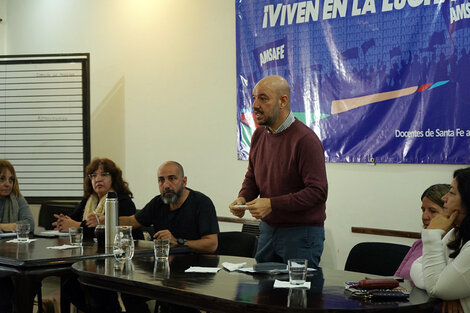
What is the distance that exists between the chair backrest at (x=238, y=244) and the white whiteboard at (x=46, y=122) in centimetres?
254

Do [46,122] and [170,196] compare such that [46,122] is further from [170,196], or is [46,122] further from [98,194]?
[170,196]

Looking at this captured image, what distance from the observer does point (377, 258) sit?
365cm

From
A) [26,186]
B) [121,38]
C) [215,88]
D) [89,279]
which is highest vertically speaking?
[121,38]

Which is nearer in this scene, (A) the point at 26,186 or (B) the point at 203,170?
(B) the point at 203,170

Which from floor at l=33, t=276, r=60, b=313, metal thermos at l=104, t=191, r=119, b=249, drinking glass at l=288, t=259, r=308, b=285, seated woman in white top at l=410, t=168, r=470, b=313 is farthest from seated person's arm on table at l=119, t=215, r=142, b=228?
seated woman in white top at l=410, t=168, r=470, b=313

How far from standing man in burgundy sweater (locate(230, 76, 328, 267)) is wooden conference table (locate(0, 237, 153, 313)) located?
2.37ft

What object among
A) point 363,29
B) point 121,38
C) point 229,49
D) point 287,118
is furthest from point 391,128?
point 121,38

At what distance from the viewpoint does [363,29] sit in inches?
188

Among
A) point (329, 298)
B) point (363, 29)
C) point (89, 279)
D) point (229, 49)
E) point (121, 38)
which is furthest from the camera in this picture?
point (121, 38)

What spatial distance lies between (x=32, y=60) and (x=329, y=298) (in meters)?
4.97

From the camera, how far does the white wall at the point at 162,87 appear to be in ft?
19.0

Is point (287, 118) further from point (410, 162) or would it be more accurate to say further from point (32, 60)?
point (32, 60)

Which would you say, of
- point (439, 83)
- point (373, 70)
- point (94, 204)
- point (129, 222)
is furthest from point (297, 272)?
point (94, 204)

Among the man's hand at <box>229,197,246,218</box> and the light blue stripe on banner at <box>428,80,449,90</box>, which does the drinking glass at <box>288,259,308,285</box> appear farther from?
the light blue stripe on banner at <box>428,80,449,90</box>
